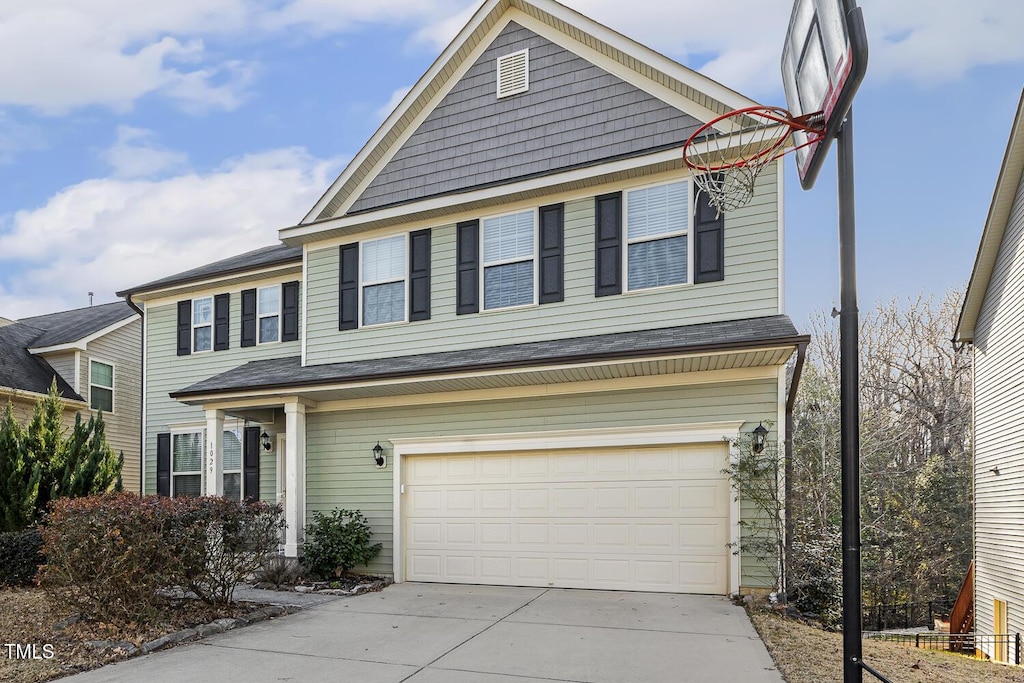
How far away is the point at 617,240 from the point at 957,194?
16482 millimetres

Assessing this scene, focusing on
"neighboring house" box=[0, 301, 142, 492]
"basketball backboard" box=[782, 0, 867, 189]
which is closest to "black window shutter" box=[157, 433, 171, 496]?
"neighboring house" box=[0, 301, 142, 492]

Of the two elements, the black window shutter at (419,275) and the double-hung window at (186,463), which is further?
the double-hung window at (186,463)

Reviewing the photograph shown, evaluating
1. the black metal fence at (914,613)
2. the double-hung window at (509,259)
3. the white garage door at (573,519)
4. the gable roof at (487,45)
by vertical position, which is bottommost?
the black metal fence at (914,613)

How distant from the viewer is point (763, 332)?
869 cm

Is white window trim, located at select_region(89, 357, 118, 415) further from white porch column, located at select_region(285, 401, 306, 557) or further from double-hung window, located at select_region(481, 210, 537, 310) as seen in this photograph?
double-hung window, located at select_region(481, 210, 537, 310)

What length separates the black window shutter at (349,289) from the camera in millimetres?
12086

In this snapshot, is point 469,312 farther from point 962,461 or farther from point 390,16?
point 962,461

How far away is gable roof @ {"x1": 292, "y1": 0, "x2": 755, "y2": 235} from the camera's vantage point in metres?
10.4

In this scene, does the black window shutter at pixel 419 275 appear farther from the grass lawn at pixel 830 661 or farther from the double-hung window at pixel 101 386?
the double-hung window at pixel 101 386

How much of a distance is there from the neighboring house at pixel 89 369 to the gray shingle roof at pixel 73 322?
39 mm

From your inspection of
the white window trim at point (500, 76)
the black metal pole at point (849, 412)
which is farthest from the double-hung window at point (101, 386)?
the black metal pole at point (849, 412)

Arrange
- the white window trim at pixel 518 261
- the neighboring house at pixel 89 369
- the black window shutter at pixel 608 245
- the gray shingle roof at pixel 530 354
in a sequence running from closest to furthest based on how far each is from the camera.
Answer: the gray shingle roof at pixel 530 354
the black window shutter at pixel 608 245
the white window trim at pixel 518 261
the neighboring house at pixel 89 369

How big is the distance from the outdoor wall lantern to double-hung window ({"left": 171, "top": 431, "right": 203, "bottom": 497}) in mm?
10312

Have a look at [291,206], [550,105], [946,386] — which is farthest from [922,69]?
[291,206]
